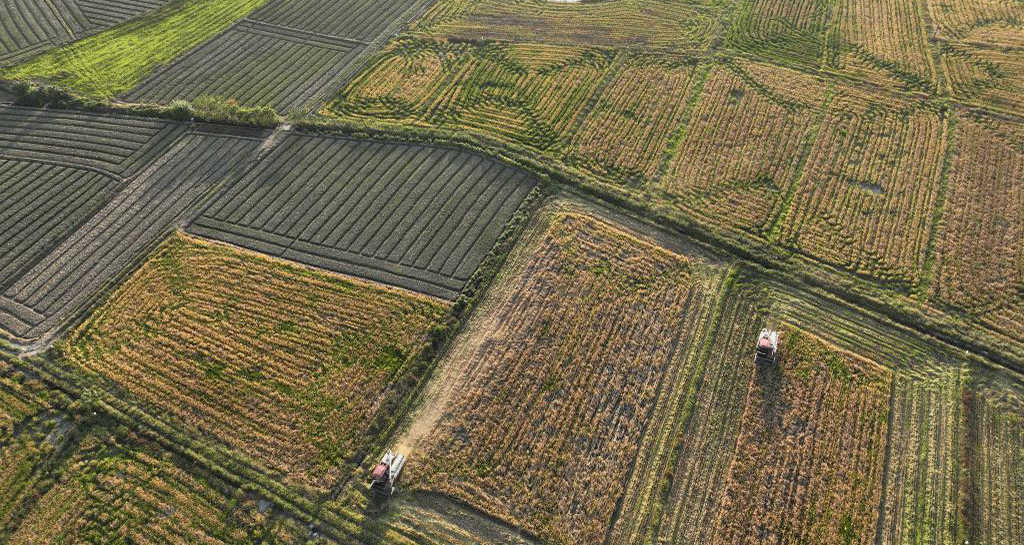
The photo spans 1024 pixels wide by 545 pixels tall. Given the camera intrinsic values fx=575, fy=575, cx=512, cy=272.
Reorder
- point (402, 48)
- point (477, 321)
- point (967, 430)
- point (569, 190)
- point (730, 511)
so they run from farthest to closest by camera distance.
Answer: point (402, 48), point (569, 190), point (477, 321), point (967, 430), point (730, 511)

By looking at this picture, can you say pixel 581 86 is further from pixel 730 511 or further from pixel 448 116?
pixel 730 511

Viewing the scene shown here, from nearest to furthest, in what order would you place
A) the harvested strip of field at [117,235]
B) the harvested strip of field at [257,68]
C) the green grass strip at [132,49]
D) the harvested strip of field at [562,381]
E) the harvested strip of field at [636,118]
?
the harvested strip of field at [562,381] → the harvested strip of field at [117,235] → the harvested strip of field at [636,118] → the harvested strip of field at [257,68] → the green grass strip at [132,49]

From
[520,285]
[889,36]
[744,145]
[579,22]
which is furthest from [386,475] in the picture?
[889,36]

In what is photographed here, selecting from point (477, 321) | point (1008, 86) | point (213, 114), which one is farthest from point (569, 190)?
point (1008, 86)

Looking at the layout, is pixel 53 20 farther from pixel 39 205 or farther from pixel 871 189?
pixel 871 189

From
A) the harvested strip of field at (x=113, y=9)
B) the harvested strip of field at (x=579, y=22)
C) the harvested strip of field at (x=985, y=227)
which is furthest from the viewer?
the harvested strip of field at (x=113, y=9)

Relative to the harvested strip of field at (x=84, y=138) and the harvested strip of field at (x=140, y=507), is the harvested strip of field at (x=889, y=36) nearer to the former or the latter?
the harvested strip of field at (x=140, y=507)

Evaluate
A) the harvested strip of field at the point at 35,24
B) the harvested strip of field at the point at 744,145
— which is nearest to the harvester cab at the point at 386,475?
the harvested strip of field at the point at 744,145
